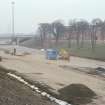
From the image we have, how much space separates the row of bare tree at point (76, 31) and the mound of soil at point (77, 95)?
254 ft

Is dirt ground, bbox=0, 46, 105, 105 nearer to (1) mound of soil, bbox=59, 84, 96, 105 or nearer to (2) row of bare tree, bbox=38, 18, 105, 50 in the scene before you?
(1) mound of soil, bbox=59, 84, 96, 105

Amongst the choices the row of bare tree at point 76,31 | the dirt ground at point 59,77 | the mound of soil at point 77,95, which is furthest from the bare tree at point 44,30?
the mound of soil at point 77,95

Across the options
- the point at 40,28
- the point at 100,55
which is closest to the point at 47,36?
the point at 40,28

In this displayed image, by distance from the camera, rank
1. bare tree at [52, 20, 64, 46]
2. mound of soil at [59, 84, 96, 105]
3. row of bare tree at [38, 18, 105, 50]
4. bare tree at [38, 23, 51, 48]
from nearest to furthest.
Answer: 1. mound of soil at [59, 84, 96, 105]
2. row of bare tree at [38, 18, 105, 50]
3. bare tree at [52, 20, 64, 46]
4. bare tree at [38, 23, 51, 48]

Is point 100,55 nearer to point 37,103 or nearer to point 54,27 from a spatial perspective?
point 37,103

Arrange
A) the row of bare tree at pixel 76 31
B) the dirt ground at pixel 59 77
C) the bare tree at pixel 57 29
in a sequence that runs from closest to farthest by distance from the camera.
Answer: the dirt ground at pixel 59 77, the row of bare tree at pixel 76 31, the bare tree at pixel 57 29

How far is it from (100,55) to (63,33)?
66.7 metres

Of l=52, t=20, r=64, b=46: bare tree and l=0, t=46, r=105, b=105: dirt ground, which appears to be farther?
l=52, t=20, r=64, b=46: bare tree

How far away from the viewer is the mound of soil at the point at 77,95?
15.8m

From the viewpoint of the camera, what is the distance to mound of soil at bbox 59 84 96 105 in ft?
51.9

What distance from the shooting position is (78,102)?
1555cm

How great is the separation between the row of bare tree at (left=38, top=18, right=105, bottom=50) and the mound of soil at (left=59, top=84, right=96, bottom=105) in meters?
77.4

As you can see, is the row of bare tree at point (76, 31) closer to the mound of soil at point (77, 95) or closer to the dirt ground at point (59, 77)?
the dirt ground at point (59, 77)

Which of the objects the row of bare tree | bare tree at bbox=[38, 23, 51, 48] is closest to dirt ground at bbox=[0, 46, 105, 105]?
the row of bare tree
